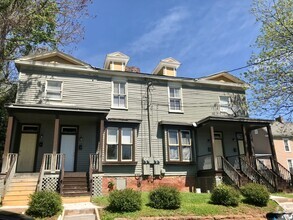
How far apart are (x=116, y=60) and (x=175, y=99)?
16.2 ft

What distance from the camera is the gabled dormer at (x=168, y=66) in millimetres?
20062

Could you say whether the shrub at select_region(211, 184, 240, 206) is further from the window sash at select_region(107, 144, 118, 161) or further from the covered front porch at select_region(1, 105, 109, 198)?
the window sash at select_region(107, 144, 118, 161)

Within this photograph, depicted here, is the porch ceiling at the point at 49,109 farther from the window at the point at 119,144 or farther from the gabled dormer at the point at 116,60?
the gabled dormer at the point at 116,60

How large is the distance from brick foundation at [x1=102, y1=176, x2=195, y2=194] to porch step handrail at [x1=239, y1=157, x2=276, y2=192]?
3.13 metres

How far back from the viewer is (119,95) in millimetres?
17250

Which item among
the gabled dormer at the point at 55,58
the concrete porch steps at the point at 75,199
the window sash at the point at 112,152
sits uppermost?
the gabled dormer at the point at 55,58

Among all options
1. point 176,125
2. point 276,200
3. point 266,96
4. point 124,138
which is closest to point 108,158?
point 124,138

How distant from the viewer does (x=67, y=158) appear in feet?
50.0

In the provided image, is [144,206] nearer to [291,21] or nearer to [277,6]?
[291,21]

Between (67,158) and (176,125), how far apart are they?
698 centimetres

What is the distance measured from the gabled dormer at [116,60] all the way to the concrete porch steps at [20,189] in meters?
8.85

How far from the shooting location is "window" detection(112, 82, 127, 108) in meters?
17.1

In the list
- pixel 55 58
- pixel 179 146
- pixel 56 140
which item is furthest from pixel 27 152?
pixel 179 146

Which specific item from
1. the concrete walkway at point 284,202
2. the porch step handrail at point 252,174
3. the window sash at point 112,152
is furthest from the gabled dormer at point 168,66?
the concrete walkway at point 284,202
